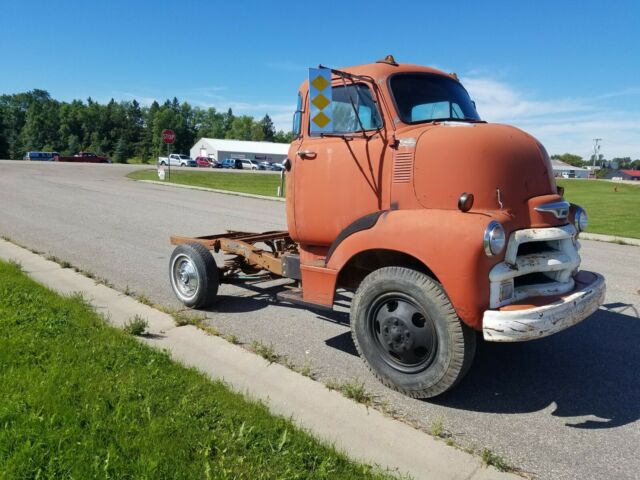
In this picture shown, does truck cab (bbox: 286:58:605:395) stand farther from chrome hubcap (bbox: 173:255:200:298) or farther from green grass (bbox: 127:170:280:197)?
green grass (bbox: 127:170:280:197)

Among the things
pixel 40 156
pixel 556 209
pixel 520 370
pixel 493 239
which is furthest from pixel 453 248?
pixel 40 156

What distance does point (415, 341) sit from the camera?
3.68 meters

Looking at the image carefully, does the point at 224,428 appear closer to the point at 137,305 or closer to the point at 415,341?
the point at 415,341

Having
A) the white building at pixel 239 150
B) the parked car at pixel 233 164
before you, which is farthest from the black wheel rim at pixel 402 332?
the white building at pixel 239 150

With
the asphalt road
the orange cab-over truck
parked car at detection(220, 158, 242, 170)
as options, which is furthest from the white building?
the orange cab-over truck

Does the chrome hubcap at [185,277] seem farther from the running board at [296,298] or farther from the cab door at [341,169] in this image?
the cab door at [341,169]

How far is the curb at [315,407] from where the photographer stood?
294cm

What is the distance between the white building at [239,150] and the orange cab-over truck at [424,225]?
93639 mm

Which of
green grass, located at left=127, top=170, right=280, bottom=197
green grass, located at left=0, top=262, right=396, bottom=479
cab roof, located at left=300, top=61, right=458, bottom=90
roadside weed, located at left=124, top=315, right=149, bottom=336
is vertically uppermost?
cab roof, located at left=300, top=61, right=458, bottom=90

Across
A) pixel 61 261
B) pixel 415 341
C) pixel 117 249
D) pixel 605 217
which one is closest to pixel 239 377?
pixel 415 341

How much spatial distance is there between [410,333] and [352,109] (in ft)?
6.95

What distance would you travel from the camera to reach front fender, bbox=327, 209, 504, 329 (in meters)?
3.30

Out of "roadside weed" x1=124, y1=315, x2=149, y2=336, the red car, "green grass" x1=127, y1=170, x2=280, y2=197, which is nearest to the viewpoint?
"roadside weed" x1=124, y1=315, x2=149, y2=336

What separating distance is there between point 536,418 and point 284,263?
8.88 ft
